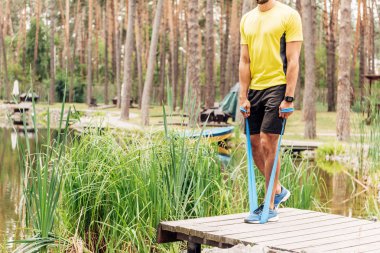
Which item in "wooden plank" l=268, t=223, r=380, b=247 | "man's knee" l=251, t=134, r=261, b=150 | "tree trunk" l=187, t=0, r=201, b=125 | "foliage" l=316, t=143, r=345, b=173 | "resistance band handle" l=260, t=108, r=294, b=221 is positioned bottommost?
"foliage" l=316, t=143, r=345, b=173

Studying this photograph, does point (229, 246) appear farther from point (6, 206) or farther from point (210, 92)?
point (210, 92)

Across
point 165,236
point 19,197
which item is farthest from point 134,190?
point 19,197

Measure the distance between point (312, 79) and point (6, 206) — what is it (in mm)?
15207

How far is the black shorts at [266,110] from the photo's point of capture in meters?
5.43

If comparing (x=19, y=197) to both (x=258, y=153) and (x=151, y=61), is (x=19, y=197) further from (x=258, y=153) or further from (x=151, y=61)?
(x=151, y=61)

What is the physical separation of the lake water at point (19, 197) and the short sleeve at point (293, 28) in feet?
8.38

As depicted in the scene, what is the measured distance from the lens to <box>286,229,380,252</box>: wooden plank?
464cm

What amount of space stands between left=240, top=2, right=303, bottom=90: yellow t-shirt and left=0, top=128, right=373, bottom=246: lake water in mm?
2398

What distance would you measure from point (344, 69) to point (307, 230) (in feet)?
50.3

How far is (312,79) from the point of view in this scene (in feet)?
76.8

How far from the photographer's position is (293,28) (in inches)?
214

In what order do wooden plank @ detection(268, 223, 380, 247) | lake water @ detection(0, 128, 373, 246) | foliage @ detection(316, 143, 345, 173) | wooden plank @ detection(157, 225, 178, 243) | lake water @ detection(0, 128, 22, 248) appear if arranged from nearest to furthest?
wooden plank @ detection(268, 223, 380, 247)
wooden plank @ detection(157, 225, 178, 243)
lake water @ detection(0, 128, 22, 248)
lake water @ detection(0, 128, 373, 246)
foliage @ detection(316, 143, 345, 173)

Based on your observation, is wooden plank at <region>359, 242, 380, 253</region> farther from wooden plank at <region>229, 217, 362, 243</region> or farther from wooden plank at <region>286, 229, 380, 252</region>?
wooden plank at <region>229, 217, 362, 243</region>

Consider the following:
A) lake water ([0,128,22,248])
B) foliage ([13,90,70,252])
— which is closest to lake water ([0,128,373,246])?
lake water ([0,128,22,248])
